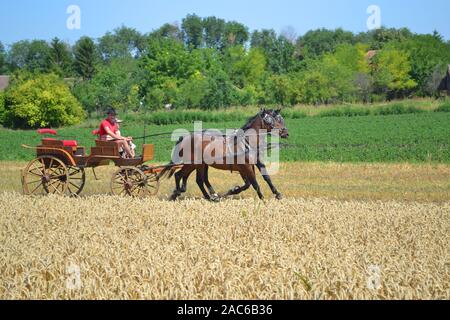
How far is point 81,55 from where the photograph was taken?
79312 millimetres

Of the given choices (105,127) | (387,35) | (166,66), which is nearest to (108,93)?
(166,66)

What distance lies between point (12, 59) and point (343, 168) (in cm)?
9873

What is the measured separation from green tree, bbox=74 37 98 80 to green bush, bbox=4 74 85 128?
3026 cm

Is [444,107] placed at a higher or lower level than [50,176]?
higher

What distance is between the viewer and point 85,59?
8000 centimetres

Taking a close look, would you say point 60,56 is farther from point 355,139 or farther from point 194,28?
point 355,139

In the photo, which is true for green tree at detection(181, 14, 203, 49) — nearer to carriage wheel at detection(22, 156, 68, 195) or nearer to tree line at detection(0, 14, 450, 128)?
tree line at detection(0, 14, 450, 128)

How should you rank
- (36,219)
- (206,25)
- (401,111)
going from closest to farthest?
(36,219), (401,111), (206,25)

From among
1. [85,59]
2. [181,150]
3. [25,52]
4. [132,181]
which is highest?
[25,52]

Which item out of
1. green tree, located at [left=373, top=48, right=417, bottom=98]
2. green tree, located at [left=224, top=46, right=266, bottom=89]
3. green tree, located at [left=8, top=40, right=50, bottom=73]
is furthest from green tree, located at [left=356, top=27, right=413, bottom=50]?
green tree, located at [left=8, top=40, right=50, bottom=73]

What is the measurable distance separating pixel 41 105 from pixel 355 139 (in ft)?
95.2

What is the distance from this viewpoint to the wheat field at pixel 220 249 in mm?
6000

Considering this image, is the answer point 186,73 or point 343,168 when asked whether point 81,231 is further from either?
point 186,73
